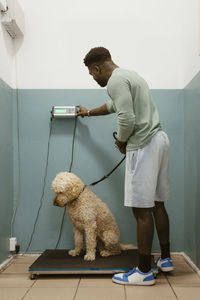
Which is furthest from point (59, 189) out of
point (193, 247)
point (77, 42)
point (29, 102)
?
point (77, 42)

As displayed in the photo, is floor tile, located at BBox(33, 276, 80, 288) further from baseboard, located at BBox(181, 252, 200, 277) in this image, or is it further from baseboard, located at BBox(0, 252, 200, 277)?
baseboard, located at BBox(181, 252, 200, 277)

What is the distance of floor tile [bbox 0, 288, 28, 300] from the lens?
1814mm

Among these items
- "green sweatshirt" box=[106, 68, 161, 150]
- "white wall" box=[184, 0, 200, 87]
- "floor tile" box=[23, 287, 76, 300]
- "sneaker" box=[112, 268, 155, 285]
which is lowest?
"floor tile" box=[23, 287, 76, 300]

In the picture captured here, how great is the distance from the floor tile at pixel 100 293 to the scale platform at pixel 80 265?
6.1 inches

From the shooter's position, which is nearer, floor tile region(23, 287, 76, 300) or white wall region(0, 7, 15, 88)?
floor tile region(23, 287, 76, 300)

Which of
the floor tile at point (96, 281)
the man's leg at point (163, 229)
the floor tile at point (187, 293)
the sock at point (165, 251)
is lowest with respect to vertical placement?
the floor tile at point (96, 281)

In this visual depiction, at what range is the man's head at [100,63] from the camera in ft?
6.90

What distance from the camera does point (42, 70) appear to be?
2.81 metres

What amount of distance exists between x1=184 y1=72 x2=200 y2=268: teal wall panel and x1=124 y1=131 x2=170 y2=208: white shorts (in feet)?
1.47

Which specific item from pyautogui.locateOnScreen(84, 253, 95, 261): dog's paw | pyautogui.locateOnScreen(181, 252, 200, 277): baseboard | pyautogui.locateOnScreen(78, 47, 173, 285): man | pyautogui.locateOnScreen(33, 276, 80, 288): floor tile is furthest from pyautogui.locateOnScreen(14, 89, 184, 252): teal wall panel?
pyautogui.locateOnScreen(78, 47, 173, 285): man

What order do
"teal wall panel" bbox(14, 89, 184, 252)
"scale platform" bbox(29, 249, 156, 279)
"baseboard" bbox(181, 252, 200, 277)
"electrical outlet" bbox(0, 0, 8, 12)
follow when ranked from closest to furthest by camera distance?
"scale platform" bbox(29, 249, 156, 279)
"baseboard" bbox(181, 252, 200, 277)
"electrical outlet" bbox(0, 0, 8, 12)
"teal wall panel" bbox(14, 89, 184, 252)

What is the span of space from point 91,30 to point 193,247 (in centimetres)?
205

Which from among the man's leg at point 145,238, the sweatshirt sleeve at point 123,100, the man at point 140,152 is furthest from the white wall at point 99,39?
the man's leg at point 145,238

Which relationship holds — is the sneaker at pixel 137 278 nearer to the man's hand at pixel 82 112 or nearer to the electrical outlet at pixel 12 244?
the electrical outlet at pixel 12 244
